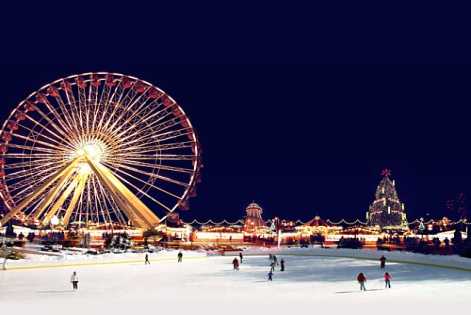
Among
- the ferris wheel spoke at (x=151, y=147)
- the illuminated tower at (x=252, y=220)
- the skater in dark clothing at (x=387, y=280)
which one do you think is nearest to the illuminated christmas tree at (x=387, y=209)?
the illuminated tower at (x=252, y=220)

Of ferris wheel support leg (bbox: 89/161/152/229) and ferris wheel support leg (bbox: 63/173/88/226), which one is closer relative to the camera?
ferris wheel support leg (bbox: 89/161/152/229)

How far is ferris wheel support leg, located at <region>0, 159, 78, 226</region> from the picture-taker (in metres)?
42.2

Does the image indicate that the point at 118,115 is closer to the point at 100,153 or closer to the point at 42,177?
the point at 100,153

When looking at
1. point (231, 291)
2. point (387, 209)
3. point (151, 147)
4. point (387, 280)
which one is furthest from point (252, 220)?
point (231, 291)

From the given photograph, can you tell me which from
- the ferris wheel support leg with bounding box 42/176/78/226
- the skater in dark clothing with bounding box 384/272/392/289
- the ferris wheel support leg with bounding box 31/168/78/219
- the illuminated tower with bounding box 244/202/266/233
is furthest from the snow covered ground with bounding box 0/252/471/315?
the illuminated tower with bounding box 244/202/266/233

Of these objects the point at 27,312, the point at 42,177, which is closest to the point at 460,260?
the point at 27,312

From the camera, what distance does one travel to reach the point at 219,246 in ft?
168

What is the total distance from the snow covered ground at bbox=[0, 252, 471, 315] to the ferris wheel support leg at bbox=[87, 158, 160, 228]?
11.0 metres

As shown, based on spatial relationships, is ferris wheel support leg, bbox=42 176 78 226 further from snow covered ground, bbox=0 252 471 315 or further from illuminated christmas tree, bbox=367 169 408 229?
illuminated christmas tree, bbox=367 169 408 229

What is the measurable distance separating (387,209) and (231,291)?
58087mm

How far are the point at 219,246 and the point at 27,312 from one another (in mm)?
33828

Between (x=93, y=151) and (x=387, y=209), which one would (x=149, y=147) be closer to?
(x=93, y=151)

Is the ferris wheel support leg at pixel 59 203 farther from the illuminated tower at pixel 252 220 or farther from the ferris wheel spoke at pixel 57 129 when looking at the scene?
the illuminated tower at pixel 252 220

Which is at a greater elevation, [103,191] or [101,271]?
[103,191]
